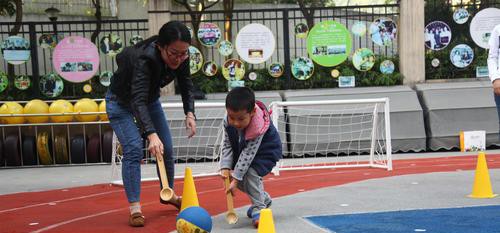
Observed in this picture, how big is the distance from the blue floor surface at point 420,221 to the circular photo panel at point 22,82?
10375 millimetres

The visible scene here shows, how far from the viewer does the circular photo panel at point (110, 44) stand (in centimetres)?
1393

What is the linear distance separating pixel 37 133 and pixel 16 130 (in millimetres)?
464

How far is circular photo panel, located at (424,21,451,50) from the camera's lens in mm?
13633

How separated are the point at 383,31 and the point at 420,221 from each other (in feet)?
30.6

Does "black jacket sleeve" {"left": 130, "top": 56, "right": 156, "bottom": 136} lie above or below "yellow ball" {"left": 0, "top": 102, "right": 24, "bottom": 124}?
above

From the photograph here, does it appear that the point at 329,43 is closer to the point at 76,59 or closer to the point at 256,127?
the point at 76,59

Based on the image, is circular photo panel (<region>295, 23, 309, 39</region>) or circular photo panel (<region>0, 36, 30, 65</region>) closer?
circular photo panel (<region>0, 36, 30, 65</region>)

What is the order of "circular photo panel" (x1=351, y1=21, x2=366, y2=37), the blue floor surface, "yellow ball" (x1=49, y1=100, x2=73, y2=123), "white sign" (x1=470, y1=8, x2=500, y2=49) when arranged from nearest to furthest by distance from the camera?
the blue floor surface → "yellow ball" (x1=49, y1=100, x2=73, y2=123) → "white sign" (x1=470, y1=8, x2=500, y2=49) → "circular photo panel" (x1=351, y1=21, x2=366, y2=37)

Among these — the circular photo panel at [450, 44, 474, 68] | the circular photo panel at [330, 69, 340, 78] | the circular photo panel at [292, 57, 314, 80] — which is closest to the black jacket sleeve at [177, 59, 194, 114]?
the circular photo panel at [292, 57, 314, 80]

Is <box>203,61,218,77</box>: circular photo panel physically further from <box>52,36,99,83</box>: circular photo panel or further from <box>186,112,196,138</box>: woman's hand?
<box>186,112,196,138</box>: woman's hand

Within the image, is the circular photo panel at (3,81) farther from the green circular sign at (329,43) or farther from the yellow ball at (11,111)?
the green circular sign at (329,43)

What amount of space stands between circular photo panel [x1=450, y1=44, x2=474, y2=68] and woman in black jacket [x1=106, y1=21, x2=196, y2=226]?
9926 mm

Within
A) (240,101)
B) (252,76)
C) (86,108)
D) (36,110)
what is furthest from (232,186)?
(252,76)

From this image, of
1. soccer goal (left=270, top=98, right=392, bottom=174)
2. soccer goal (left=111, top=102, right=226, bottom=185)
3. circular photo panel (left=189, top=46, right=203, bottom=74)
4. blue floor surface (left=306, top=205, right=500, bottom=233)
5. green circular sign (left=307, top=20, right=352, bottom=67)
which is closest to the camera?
blue floor surface (left=306, top=205, right=500, bottom=233)
